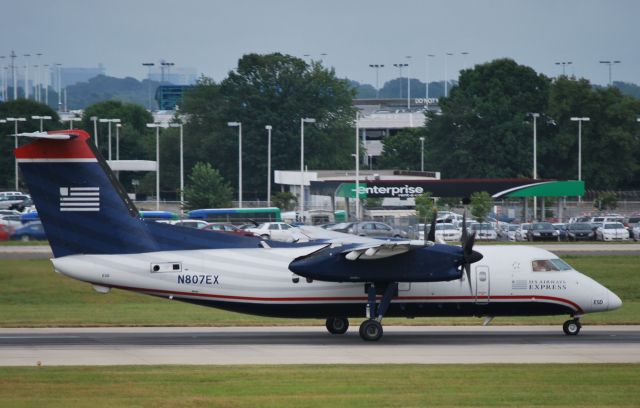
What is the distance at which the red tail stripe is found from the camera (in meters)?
28.6

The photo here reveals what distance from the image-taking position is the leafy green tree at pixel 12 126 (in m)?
127

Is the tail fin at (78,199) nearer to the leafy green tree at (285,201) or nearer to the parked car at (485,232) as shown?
the parked car at (485,232)

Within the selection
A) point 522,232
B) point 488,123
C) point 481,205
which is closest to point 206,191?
point 481,205

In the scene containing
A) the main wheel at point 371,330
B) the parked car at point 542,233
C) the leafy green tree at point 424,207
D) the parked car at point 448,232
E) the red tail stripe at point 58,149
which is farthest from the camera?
the leafy green tree at point 424,207

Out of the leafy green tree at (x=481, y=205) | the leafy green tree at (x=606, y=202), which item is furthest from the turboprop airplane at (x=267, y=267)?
the leafy green tree at (x=606, y=202)

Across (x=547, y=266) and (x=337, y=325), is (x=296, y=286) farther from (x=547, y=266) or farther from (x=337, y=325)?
(x=547, y=266)

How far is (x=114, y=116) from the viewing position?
14850cm

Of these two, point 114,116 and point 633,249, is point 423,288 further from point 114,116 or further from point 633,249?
point 114,116

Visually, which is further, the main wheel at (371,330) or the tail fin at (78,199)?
the main wheel at (371,330)

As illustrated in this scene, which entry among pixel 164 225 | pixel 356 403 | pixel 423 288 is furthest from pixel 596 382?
pixel 164 225

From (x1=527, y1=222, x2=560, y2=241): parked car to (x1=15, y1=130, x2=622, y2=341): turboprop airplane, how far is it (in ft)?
142

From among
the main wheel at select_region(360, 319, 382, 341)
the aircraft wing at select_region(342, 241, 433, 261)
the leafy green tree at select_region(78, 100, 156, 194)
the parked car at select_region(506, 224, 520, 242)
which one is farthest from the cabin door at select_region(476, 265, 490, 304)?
the leafy green tree at select_region(78, 100, 156, 194)

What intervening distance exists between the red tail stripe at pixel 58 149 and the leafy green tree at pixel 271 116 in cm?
9239

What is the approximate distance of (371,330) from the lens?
29.8 m
